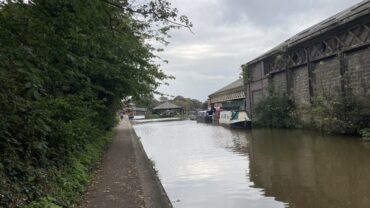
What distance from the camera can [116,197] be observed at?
7801 millimetres

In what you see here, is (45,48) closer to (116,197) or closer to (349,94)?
(116,197)

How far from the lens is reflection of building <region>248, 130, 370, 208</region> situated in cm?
836

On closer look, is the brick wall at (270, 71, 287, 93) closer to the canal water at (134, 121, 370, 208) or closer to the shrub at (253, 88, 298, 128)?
the shrub at (253, 88, 298, 128)

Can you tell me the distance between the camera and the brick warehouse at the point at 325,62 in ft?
66.2

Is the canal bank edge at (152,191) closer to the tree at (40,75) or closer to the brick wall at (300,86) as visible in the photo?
the tree at (40,75)

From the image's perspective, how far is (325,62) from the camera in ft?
77.8

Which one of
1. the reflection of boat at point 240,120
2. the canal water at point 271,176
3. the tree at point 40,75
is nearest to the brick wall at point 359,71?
the canal water at point 271,176

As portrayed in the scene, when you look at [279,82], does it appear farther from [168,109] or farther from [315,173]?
[168,109]

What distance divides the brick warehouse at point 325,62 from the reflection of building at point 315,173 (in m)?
4.66

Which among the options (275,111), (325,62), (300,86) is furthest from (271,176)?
(275,111)

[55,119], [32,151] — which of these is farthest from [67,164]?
[32,151]

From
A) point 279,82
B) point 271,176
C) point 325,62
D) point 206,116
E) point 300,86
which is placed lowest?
point 271,176

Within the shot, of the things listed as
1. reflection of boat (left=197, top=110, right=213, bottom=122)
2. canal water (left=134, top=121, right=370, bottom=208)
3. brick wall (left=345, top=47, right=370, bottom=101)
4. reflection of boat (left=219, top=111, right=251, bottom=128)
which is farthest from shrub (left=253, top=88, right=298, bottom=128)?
reflection of boat (left=197, top=110, right=213, bottom=122)

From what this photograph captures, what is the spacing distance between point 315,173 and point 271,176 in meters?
1.09
